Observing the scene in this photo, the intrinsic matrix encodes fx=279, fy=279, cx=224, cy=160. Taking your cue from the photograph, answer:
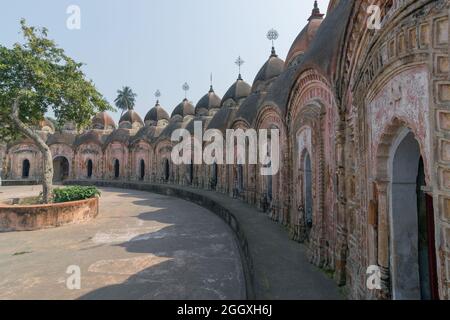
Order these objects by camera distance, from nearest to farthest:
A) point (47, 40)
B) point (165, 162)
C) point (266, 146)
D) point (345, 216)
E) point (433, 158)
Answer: point (433, 158) < point (345, 216) < point (266, 146) < point (47, 40) < point (165, 162)

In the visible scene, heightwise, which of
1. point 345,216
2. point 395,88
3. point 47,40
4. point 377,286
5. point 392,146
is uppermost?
point 47,40

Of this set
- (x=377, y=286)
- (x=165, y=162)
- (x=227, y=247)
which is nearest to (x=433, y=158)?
(x=377, y=286)

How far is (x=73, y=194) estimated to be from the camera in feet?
39.4

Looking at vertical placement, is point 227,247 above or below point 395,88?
below

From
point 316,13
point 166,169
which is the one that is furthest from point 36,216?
point 166,169

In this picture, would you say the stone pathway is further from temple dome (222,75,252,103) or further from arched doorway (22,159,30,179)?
arched doorway (22,159,30,179)

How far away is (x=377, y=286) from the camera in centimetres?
328

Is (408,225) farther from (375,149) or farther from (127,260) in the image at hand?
(127,260)

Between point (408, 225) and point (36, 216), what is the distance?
11.1 metres

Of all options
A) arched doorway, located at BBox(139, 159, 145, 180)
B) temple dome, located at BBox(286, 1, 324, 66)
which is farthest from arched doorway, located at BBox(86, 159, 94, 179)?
temple dome, located at BBox(286, 1, 324, 66)

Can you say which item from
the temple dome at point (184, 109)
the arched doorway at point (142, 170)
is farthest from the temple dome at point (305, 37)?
the temple dome at point (184, 109)

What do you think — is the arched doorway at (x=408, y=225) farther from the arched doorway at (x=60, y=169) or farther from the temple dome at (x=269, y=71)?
the arched doorway at (x=60, y=169)
